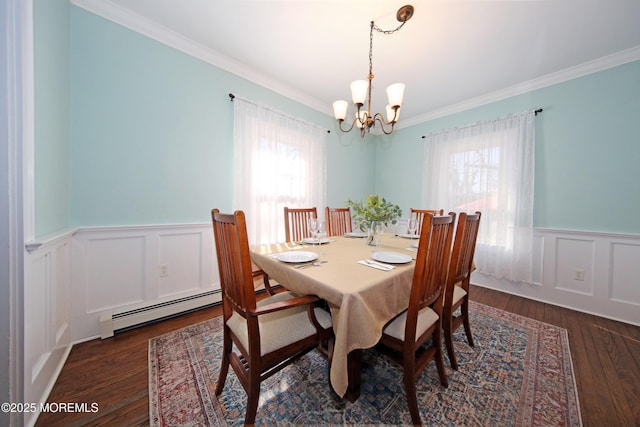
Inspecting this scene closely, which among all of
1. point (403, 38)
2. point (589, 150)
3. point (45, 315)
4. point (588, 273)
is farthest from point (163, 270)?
point (589, 150)

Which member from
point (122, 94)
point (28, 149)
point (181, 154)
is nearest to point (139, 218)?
point (181, 154)

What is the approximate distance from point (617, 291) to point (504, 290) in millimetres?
891

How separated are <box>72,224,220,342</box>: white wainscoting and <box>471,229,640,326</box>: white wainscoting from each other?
377 cm

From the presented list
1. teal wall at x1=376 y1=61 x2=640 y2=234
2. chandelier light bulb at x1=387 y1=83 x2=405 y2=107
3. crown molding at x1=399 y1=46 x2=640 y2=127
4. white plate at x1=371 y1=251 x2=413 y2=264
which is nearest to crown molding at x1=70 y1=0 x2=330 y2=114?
chandelier light bulb at x1=387 y1=83 x2=405 y2=107

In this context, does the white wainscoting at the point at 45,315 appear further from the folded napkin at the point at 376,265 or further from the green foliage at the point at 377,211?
the green foliage at the point at 377,211

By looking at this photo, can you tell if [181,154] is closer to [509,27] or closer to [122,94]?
[122,94]

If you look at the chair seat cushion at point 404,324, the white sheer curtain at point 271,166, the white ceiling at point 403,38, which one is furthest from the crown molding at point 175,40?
the chair seat cushion at point 404,324

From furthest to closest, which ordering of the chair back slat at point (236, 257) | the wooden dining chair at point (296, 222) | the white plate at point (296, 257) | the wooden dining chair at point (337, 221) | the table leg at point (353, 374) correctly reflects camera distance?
the wooden dining chair at point (337, 221) → the wooden dining chair at point (296, 222) → the white plate at point (296, 257) → the table leg at point (353, 374) → the chair back slat at point (236, 257)

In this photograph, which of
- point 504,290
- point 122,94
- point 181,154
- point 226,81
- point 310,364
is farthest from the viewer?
point 504,290

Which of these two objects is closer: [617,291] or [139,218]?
[139,218]

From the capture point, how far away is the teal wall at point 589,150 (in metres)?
2.08

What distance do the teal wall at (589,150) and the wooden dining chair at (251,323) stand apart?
3.05 meters

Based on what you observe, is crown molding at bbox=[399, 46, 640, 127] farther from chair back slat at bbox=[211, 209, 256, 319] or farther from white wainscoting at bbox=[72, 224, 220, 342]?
white wainscoting at bbox=[72, 224, 220, 342]

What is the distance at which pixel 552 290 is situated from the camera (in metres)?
2.45
